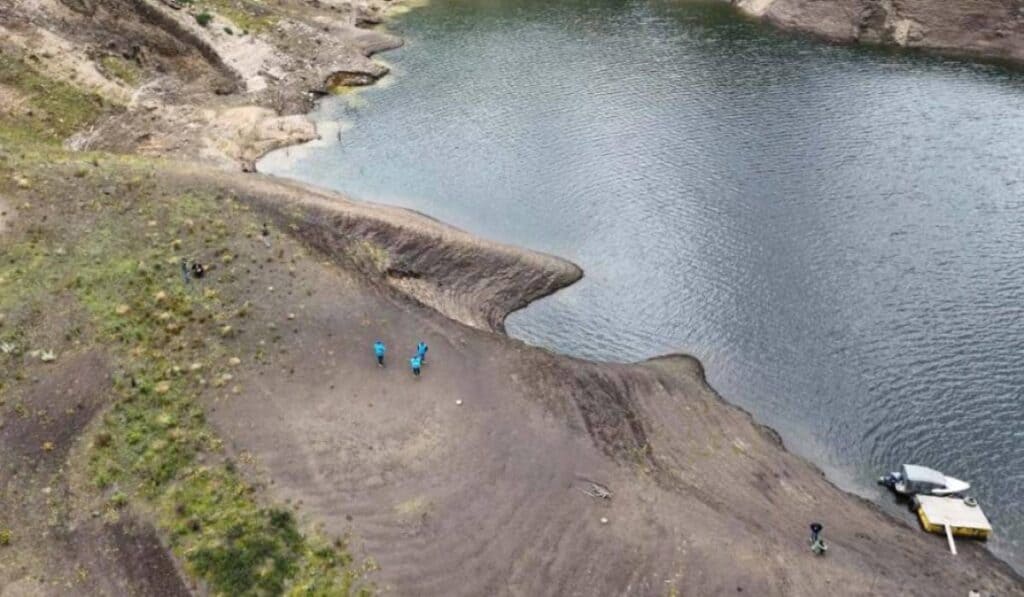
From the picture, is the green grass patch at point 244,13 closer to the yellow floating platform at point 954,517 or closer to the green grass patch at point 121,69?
the green grass patch at point 121,69

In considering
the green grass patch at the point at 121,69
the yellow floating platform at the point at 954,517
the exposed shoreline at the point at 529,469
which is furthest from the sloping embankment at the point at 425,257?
the green grass patch at the point at 121,69

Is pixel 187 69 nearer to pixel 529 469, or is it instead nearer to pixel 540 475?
pixel 529 469

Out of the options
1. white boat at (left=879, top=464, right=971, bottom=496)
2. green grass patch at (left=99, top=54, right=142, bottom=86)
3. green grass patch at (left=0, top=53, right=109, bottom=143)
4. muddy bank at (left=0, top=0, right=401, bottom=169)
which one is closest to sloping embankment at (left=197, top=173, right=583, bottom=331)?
muddy bank at (left=0, top=0, right=401, bottom=169)

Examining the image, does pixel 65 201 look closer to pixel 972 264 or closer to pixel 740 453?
pixel 740 453

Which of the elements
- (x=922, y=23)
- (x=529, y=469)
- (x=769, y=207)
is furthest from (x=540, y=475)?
(x=922, y=23)

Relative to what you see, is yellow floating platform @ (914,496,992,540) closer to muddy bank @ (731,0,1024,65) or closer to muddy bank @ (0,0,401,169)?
muddy bank @ (0,0,401,169)

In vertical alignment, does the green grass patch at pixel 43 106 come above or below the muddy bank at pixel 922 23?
below
